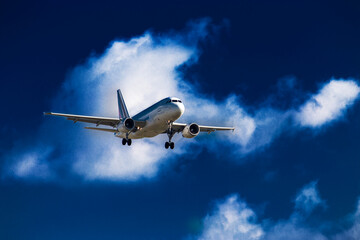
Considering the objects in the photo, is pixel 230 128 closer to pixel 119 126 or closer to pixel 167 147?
pixel 167 147

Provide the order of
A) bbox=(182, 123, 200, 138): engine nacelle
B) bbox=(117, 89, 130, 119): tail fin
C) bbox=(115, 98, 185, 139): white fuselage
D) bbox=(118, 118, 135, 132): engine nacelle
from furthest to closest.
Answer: bbox=(117, 89, 130, 119): tail fin
bbox=(182, 123, 200, 138): engine nacelle
bbox=(118, 118, 135, 132): engine nacelle
bbox=(115, 98, 185, 139): white fuselage

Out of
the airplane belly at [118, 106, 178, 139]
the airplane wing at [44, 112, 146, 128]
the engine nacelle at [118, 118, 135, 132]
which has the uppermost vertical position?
the airplane wing at [44, 112, 146, 128]

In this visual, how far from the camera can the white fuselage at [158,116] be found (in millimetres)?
51312

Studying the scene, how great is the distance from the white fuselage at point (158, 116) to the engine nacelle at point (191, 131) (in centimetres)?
348

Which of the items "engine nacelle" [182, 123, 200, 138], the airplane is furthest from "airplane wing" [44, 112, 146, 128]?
"engine nacelle" [182, 123, 200, 138]

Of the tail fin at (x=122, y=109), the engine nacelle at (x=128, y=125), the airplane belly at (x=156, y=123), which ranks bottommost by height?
the airplane belly at (x=156, y=123)

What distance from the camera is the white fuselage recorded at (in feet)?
168

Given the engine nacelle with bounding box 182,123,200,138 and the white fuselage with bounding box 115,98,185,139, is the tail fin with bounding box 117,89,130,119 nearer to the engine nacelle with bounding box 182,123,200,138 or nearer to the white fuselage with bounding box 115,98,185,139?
the white fuselage with bounding box 115,98,185,139

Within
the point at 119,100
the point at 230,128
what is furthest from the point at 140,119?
the point at 119,100

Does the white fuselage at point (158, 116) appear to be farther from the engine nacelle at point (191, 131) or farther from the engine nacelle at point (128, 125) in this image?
the engine nacelle at point (191, 131)

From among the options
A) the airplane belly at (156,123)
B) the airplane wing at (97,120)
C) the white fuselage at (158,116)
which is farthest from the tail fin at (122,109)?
the airplane belly at (156,123)

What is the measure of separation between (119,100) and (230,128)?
2227 centimetres

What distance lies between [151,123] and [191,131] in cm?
680

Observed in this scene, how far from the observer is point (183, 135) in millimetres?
60031
